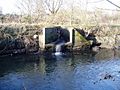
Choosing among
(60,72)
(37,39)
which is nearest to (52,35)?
(37,39)

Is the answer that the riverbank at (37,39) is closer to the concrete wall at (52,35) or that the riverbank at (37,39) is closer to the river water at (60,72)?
the concrete wall at (52,35)

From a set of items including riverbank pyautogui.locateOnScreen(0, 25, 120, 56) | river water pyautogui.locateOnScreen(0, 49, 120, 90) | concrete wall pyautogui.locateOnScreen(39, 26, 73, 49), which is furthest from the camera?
concrete wall pyautogui.locateOnScreen(39, 26, 73, 49)

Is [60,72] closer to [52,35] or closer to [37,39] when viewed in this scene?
[37,39]

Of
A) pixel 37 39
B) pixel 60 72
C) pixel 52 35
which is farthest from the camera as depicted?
pixel 52 35

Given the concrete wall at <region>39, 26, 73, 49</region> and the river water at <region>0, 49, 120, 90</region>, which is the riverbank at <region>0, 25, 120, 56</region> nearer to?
the concrete wall at <region>39, 26, 73, 49</region>

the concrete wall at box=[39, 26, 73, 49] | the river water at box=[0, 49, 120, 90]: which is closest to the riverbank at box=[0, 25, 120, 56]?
the concrete wall at box=[39, 26, 73, 49]

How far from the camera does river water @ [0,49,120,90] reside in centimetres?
1486

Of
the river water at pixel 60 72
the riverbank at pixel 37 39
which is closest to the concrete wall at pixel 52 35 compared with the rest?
the riverbank at pixel 37 39

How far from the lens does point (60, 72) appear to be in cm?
1820

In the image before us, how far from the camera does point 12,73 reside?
59.5 ft

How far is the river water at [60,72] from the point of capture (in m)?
14.9

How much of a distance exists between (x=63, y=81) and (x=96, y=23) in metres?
18.1

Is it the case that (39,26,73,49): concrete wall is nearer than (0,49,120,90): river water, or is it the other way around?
(0,49,120,90): river water

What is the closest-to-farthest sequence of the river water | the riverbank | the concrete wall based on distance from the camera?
the river water
the riverbank
the concrete wall
